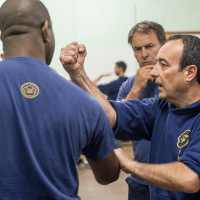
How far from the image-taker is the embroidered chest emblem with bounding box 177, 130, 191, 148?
1.19 meters

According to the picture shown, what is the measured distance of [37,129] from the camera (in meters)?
0.83

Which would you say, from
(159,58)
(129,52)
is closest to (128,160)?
(159,58)

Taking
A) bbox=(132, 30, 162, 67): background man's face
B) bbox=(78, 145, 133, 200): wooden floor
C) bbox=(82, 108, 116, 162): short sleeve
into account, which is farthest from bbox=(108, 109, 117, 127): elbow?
bbox=(78, 145, 133, 200): wooden floor

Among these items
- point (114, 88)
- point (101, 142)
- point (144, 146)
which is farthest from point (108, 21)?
point (101, 142)

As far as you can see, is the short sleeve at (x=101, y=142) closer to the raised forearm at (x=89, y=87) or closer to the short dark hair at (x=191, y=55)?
the raised forearm at (x=89, y=87)

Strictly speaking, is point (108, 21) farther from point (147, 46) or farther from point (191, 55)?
point (191, 55)

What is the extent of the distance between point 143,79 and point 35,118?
3.70 feet

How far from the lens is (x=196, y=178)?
104 cm

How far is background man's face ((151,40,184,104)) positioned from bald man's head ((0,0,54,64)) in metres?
0.68

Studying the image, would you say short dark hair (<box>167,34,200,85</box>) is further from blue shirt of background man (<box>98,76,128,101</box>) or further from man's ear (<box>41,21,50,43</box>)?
blue shirt of background man (<box>98,76,128,101</box>)

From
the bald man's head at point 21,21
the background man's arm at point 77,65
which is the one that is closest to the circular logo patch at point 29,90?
the bald man's head at point 21,21

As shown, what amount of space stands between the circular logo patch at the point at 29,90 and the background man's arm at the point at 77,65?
1.29ft

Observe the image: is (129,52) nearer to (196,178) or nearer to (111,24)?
(111,24)

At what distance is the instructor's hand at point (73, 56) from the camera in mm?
1197
